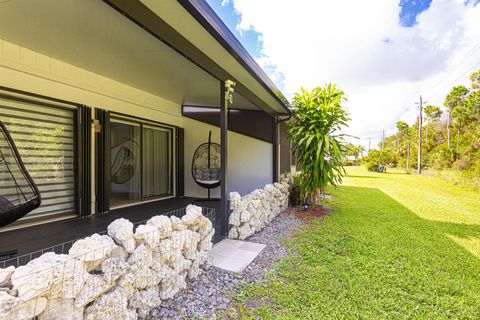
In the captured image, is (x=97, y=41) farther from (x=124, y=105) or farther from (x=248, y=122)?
(x=248, y=122)

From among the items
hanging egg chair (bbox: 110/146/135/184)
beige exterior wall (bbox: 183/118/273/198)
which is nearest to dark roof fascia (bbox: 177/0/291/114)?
beige exterior wall (bbox: 183/118/273/198)

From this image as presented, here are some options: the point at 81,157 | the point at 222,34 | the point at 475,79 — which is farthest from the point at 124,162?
the point at 475,79

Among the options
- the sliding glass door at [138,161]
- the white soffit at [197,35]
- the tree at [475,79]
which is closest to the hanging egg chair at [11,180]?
the sliding glass door at [138,161]

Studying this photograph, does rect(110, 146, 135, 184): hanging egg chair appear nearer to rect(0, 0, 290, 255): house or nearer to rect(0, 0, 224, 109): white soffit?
rect(0, 0, 290, 255): house

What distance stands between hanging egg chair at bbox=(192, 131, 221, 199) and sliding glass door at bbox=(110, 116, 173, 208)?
0.72m

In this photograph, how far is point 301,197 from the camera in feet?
21.0

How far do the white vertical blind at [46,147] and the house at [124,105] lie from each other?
15 millimetres

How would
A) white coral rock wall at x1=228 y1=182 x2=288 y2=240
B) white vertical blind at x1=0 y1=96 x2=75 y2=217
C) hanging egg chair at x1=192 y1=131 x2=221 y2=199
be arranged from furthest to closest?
hanging egg chair at x1=192 y1=131 x2=221 y2=199 → white coral rock wall at x1=228 y1=182 x2=288 y2=240 → white vertical blind at x1=0 y1=96 x2=75 y2=217

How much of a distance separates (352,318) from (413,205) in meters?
6.41

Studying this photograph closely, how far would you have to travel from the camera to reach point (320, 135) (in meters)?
5.47

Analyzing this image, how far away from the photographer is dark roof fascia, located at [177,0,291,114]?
86.3 inches

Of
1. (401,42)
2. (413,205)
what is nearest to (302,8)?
(401,42)

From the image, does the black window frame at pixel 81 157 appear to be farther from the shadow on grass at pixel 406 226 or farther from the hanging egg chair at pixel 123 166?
the shadow on grass at pixel 406 226

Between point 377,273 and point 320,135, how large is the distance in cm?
325
